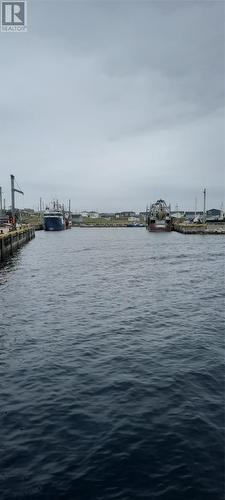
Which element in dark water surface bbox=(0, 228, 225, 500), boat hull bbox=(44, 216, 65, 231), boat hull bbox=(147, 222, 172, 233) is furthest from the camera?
boat hull bbox=(44, 216, 65, 231)

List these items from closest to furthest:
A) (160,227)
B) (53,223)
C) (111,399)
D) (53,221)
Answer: (111,399), (160,227), (53,221), (53,223)

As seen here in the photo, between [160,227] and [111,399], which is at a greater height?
[160,227]

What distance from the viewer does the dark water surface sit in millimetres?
8367

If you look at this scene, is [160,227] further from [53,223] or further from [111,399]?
[111,399]

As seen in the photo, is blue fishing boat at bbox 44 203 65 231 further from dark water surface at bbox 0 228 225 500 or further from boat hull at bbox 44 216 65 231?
dark water surface at bbox 0 228 225 500

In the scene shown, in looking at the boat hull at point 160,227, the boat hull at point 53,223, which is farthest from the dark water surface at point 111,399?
the boat hull at point 53,223

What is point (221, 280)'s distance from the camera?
35562 millimetres

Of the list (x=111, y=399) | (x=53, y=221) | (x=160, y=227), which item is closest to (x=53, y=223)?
(x=53, y=221)

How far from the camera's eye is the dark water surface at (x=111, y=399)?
837 centimetres

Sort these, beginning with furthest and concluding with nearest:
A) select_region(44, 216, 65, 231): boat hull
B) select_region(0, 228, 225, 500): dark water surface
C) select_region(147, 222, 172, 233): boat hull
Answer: select_region(44, 216, 65, 231): boat hull < select_region(147, 222, 172, 233): boat hull < select_region(0, 228, 225, 500): dark water surface

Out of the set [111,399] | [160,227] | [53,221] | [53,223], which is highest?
[53,221]

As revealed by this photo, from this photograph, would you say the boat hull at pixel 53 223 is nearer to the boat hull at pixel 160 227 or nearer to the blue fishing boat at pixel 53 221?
the blue fishing boat at pixel 53 221

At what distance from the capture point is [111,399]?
11.9m

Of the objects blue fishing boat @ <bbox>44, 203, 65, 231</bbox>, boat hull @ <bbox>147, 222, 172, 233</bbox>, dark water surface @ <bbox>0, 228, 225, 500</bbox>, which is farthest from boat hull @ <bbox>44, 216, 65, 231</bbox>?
dark water surface @ <bbox>0, 228, 225, 500</bbox>
